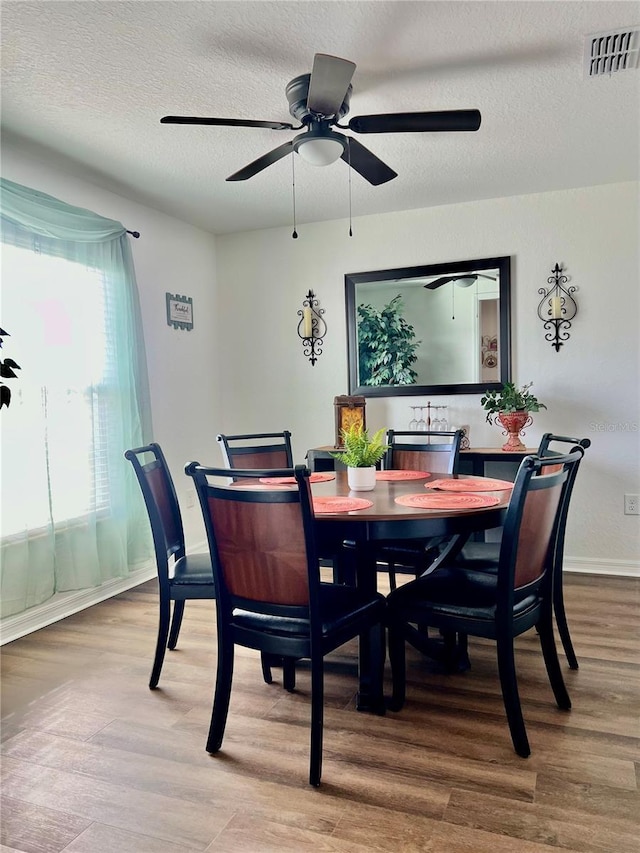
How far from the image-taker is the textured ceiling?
198 centimetres

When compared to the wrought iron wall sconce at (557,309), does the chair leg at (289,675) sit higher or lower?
lower

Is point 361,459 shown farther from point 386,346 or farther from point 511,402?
point 386,346

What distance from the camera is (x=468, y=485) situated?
2.44 meters

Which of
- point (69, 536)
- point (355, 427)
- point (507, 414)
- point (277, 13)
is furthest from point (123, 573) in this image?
point (277, 13)

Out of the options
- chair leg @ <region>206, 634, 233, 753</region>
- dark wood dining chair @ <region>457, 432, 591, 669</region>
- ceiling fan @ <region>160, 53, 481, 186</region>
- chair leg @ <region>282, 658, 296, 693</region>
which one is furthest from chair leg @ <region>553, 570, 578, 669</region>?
ceiling fan @ <region>160, 53, 481, 186</region>

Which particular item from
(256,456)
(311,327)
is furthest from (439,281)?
(256,456)

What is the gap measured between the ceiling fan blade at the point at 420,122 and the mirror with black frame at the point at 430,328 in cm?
199

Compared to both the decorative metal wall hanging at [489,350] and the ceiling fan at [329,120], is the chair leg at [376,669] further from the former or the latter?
the decorative metal wall hanging at [489,350]

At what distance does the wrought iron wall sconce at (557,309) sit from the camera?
381 cm

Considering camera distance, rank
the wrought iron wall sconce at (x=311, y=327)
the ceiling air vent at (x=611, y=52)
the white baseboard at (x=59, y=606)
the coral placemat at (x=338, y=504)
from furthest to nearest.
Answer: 1. the wrought iron wall sconce at (x=311, y=327)
2. the white baseboard at (x=59, y=606)
3. the ceiling air vent at (x=611, y=52)
4. the coral placemat at (x=338, y=504)

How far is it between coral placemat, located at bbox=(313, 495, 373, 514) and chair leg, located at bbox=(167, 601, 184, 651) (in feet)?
2.83

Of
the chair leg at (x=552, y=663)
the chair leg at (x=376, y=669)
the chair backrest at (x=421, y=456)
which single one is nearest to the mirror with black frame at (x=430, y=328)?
the chair backrest at (x=421, y=456)

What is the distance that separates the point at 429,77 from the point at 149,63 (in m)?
1.10

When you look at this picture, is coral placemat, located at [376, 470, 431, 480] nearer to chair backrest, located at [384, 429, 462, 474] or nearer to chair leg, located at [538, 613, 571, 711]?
chair backrest, located at [384, 429, 462, 474]
